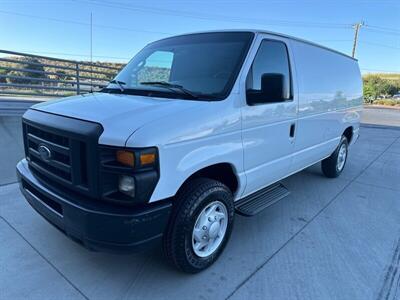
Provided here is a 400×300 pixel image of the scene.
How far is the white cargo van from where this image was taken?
211 cm

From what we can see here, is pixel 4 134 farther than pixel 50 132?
Yes

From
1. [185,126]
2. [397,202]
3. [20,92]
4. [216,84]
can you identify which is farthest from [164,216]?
[20,92]

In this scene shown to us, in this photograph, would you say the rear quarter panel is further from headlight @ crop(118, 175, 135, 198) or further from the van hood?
headlight @ crop(118, 175, 135, 198)

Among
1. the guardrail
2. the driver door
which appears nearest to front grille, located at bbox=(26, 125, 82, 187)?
the driver door

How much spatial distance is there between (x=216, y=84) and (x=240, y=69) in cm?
27

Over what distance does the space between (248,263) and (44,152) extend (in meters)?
2.12

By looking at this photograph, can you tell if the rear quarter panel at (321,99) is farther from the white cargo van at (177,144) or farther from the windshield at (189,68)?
the windshield at (189,68)

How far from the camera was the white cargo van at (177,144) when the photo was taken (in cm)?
211

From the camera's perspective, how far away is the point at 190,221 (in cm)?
247

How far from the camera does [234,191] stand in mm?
3076

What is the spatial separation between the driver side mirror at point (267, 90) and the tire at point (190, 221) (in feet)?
3.01

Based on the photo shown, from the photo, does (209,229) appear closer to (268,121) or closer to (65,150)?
(268,121)

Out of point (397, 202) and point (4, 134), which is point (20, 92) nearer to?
point (4, 134)

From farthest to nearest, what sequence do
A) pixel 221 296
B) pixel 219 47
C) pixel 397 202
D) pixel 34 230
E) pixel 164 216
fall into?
1. pixel 397 202
2. pixel 34 230
3. pixel 219 47
4. pixel 221 296
5. pixel 164 216
